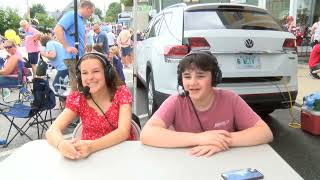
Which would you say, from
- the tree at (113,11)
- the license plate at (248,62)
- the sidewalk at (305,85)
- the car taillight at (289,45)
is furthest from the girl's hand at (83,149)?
the tree at (113,11)

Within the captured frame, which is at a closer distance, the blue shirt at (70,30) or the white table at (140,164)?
the white table at (140,164)

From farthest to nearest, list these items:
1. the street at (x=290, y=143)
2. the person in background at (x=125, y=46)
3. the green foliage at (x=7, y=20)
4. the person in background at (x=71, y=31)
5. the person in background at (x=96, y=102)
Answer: the green foliage at (x=7, y=20) → the person in background at (x=125, y=46) → the person in background at (x=71, y=31) → the street at (x=290, y=143) → the person in background at (x=96, y=102)

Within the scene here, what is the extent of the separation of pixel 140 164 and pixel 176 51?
2758mm

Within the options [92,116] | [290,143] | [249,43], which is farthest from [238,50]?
[92,116]

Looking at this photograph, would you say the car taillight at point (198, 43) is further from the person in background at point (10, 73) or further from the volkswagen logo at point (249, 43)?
the person in background at point (10, 73)

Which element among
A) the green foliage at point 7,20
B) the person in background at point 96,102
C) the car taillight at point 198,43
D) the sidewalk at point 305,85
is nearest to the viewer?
the person in background at point 96,102

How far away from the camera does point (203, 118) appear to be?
229 centimetres

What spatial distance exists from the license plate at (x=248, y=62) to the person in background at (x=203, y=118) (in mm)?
2128

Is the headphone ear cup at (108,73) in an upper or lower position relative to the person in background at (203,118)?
upper

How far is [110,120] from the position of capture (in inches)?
102

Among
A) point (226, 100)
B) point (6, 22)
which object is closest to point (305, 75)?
point (226, 100)

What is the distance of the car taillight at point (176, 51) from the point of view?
14.2 ft

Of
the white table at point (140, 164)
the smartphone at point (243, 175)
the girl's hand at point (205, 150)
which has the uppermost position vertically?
the girl's hand at point (205, 150)

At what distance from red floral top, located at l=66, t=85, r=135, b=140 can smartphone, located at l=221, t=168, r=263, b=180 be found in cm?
108
